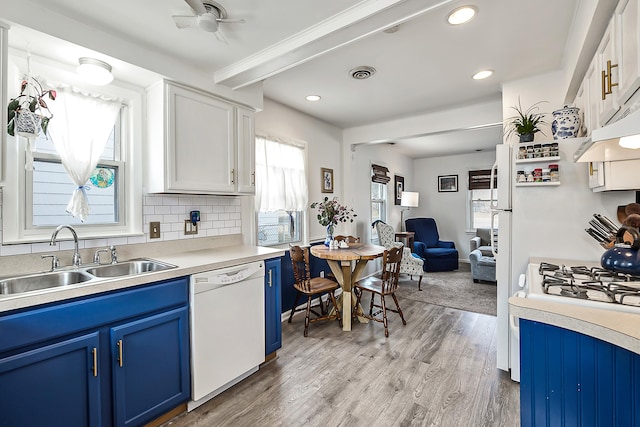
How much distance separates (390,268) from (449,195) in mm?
4507

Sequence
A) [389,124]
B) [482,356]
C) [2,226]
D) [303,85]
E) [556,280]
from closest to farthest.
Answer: [556,280]
[2,226]
[482,356]
[303,85]
[389,124]

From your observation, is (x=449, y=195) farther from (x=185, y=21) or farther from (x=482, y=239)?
(x=185, y=21)

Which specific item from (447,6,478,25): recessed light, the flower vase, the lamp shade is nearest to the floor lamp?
the lamp shade

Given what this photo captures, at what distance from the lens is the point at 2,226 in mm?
1669

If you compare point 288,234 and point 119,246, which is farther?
point 288,234

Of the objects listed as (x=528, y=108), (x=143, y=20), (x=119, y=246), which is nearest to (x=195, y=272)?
(x=119, y=246)

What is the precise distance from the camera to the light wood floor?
1820mm

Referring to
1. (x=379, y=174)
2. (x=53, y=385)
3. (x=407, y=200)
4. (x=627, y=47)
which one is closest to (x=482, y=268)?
(x=407, y=200)

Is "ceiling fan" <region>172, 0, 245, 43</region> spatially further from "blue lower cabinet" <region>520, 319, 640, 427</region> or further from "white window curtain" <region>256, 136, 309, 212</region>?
"blue lower cabinet" <region>520, 319, 640, 427</region>

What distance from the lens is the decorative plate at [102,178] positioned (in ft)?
6.95

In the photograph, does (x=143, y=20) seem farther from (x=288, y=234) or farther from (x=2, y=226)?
(x=288, y=234)

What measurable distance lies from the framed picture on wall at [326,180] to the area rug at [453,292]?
1.85m

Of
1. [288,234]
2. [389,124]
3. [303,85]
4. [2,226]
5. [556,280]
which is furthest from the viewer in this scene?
[389,124]

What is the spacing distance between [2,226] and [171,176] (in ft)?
3.05
